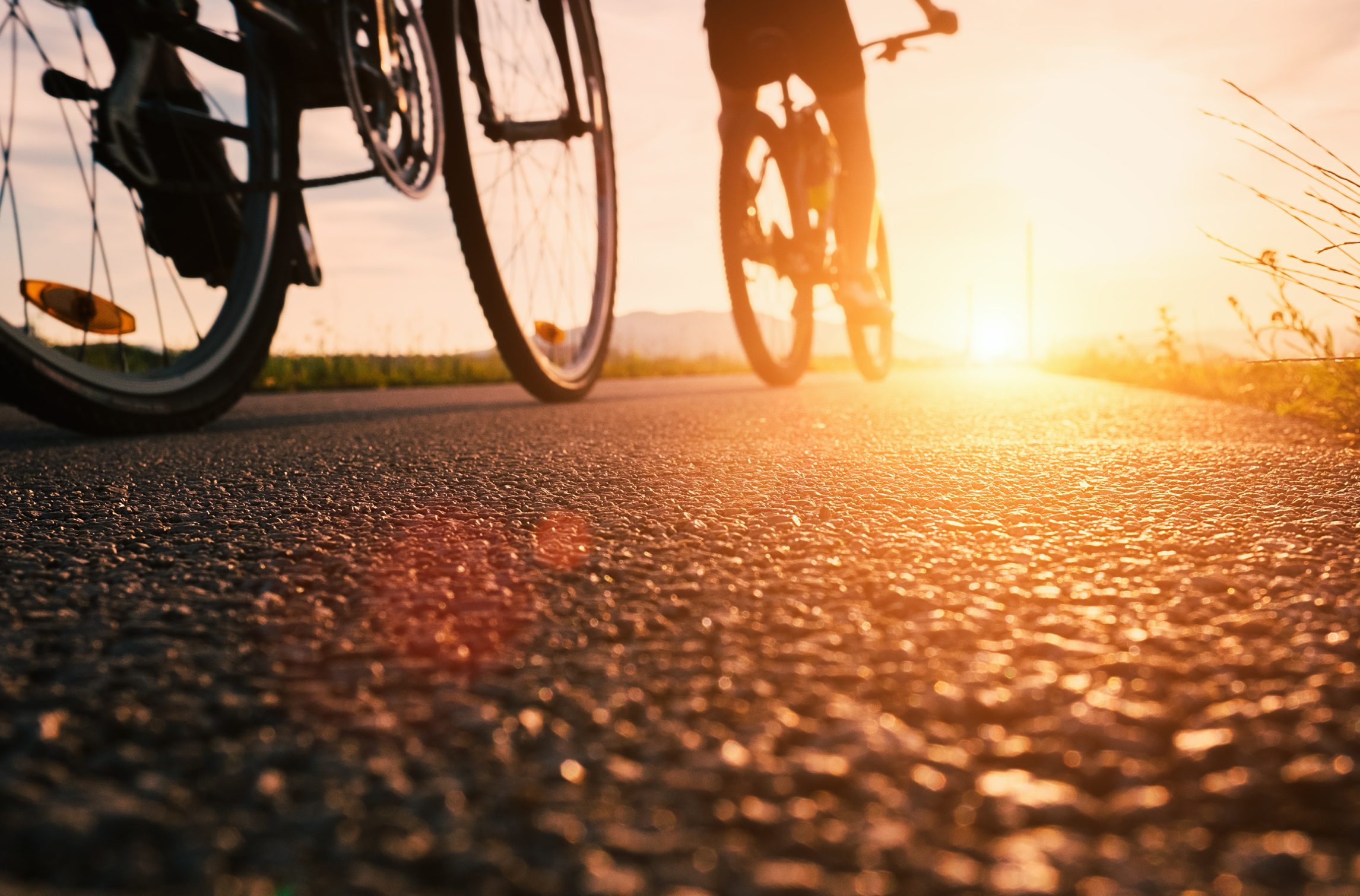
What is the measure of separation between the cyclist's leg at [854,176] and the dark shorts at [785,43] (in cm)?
7

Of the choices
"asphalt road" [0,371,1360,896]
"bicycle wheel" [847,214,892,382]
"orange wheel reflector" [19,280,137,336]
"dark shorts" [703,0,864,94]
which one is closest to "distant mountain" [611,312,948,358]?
"bicycle wheel" [847,214,892,382]

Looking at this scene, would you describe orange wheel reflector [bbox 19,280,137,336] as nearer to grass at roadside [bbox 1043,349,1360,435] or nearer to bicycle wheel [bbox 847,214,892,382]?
grass at roadside [bbox 1043,349,1360,435]

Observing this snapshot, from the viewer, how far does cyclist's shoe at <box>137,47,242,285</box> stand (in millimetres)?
2357

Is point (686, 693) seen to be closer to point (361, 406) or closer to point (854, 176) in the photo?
point (361, 406)

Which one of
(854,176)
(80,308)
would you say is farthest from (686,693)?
(854,176)

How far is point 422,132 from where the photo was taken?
2707mm

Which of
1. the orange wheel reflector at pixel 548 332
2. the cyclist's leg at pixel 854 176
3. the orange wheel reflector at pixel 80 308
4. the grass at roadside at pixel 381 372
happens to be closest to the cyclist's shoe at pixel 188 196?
the orange wheel reflector at pixel 80 308

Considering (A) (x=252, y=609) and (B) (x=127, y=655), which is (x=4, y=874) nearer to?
(B) (x=127, y=655)

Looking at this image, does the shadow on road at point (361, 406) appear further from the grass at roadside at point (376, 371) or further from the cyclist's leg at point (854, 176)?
the cyclist's leg at point (854, 176)

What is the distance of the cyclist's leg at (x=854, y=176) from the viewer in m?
4.12


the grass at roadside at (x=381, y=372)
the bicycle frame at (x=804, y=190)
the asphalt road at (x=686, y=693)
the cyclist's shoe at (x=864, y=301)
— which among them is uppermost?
the bicycle frame at (x=804, y=190)

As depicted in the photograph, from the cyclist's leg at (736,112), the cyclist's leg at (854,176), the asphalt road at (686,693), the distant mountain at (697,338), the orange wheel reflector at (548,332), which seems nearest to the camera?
the asphalt road at (686,693)

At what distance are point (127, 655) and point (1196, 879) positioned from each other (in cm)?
68

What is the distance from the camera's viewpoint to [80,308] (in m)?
2.34
